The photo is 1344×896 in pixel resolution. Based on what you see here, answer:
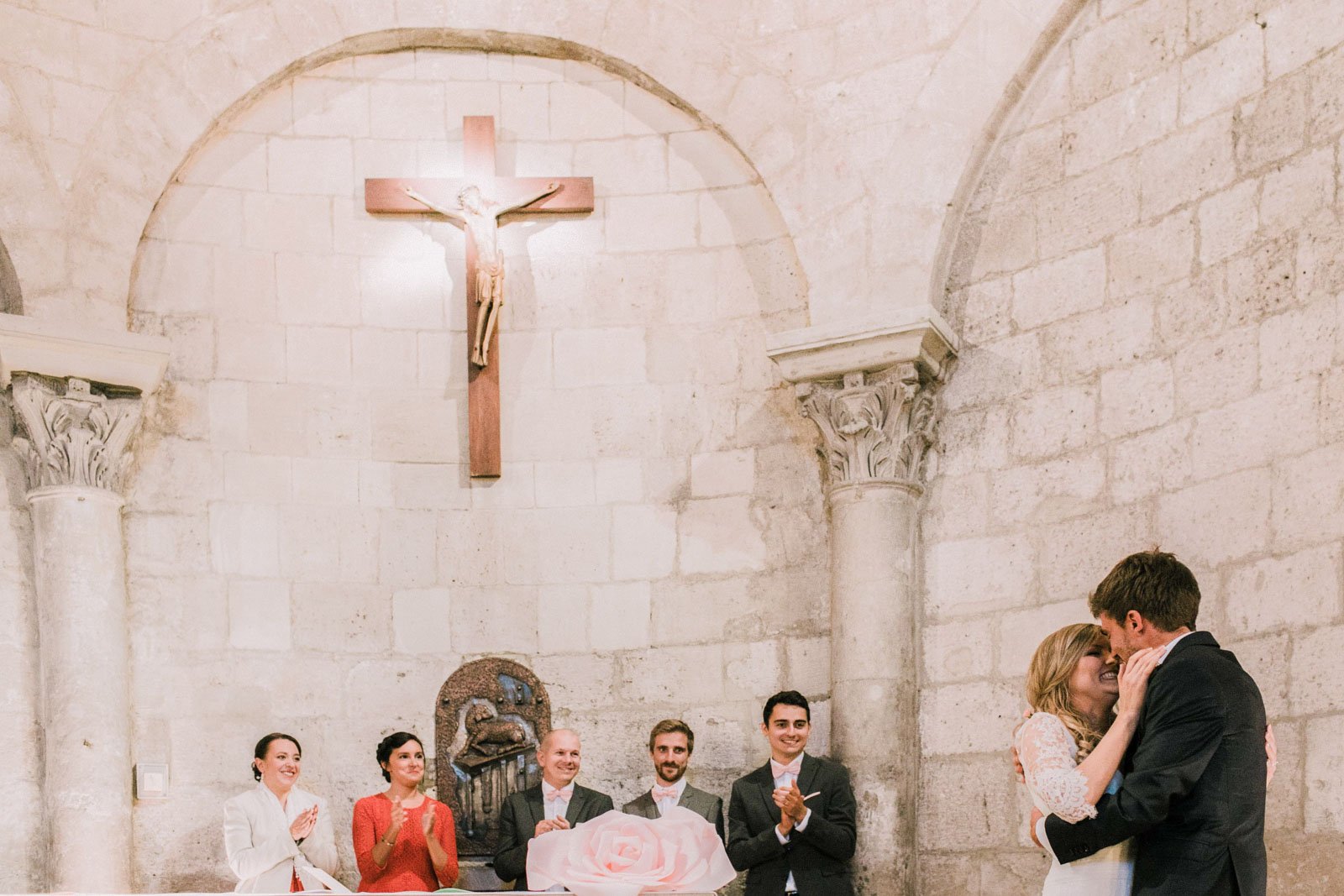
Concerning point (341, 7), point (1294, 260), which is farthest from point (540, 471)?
point (1294, 260)

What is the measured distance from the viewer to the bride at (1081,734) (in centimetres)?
373

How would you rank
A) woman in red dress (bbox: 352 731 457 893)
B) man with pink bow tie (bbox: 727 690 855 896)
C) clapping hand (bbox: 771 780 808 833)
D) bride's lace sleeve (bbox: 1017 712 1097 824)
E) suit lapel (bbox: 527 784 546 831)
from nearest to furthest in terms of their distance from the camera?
bride's lace sleeve (bbox: 1017 712 1097 824), clapping hand (bbox: 771 780 808 833), man with pink bow tie (bbox: 727 690 855 896), woman in red dress (bbox: 352 731 457 893), suit lapel (bbox: 527 784 546 831)

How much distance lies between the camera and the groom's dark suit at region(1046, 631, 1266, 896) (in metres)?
3.63

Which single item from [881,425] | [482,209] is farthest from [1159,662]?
[482,209]

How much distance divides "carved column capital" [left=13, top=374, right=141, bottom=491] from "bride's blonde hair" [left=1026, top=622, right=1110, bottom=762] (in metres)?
3.90

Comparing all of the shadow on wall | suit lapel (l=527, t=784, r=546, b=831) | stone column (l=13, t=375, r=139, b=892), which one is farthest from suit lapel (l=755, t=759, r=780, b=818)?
the shadow on wall

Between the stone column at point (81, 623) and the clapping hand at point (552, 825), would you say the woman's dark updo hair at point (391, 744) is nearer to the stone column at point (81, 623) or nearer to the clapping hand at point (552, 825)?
the clapping hand at point (552, 825)

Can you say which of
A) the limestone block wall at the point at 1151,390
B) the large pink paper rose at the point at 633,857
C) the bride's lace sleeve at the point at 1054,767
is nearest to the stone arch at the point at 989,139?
the limestone block wall at the point at 1151,390

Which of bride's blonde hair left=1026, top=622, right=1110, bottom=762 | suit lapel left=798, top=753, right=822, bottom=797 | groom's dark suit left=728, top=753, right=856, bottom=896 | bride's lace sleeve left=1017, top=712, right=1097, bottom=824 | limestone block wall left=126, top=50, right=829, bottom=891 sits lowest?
groom's dark suit left=728, top=753, right=856, bottom=896

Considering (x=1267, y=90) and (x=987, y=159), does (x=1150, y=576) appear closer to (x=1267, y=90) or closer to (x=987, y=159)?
(x=1267, y=90)

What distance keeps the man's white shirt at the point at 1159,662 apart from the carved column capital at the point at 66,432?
4029 millimetres

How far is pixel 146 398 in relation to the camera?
21.4 ft

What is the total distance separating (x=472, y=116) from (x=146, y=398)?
186cm

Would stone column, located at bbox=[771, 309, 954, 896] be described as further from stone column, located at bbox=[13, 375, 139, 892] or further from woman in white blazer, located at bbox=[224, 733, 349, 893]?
stone column, located at bbox=[13, 375, 139, 892]
